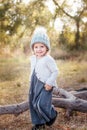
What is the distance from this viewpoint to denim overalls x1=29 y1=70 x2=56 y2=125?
496cm

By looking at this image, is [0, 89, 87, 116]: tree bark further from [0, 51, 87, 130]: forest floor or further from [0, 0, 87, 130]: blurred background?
[0, 0, 87, 130]: blurred background

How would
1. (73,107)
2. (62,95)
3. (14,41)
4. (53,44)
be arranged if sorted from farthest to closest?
1. (53,44)
2. (14,41)
3. (62,95)
4. (73,107)

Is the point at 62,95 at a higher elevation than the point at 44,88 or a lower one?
lower

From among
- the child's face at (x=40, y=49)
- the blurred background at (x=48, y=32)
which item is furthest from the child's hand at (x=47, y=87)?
the blurred background at (x=48, y=32)

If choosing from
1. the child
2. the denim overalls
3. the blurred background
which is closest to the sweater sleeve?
the child

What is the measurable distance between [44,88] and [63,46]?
11.3m

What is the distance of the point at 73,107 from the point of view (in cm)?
562

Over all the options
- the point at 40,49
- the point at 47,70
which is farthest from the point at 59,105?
the point at 40,49

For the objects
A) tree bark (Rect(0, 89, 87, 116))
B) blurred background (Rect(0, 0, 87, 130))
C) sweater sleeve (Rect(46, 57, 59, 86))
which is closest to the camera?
sweater sleeve (Rect(46, 57, 59, 86))

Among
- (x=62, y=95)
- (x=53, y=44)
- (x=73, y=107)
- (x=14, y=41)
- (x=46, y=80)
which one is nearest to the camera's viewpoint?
(x=46, y=80)

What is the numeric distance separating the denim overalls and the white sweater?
0.08 m

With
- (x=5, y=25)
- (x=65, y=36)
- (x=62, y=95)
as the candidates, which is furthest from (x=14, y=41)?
(x=62, y=95)

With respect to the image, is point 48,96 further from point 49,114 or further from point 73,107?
point 73,107

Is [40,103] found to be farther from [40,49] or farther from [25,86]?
[25,86]
